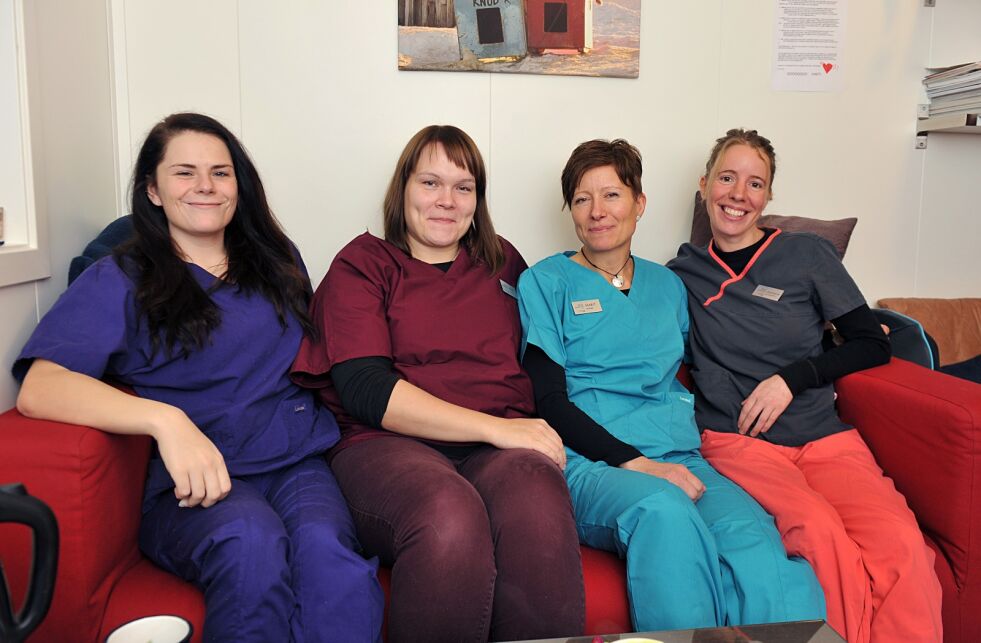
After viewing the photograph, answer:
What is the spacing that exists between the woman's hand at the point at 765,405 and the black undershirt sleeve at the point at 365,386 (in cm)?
86

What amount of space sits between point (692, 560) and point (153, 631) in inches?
35.2

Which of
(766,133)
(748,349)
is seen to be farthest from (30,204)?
(766,133)

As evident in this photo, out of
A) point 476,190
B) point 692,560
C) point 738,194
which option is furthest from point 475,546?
point 738,194

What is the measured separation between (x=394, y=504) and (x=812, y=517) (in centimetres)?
82

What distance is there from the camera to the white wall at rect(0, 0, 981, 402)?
218cm

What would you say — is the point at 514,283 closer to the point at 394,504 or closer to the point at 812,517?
the point at 394,504

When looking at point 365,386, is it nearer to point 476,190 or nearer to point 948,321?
point 476,190

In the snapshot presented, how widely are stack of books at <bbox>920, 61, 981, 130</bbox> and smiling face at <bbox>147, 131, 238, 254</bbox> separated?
6.99 feet

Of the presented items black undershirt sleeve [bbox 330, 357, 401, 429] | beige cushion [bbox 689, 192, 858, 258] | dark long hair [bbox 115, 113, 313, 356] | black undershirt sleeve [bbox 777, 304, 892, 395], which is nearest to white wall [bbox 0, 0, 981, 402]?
beige cushion [bbox 689, 192, 858, 258]

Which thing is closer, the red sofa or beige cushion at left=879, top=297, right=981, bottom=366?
the red sofa

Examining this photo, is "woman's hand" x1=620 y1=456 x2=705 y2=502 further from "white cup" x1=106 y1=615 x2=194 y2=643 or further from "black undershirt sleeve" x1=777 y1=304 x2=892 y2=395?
"white cup" x1=106 y1=615 x2=194 y2=643

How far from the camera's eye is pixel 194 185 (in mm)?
1593

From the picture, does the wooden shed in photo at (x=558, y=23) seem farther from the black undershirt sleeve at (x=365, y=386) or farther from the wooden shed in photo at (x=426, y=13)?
the black undershirt sleeve at (x=365, y=386)

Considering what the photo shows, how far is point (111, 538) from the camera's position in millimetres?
1297
